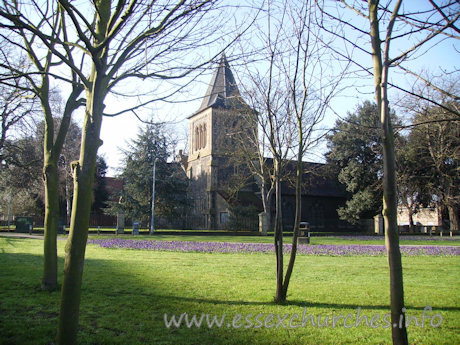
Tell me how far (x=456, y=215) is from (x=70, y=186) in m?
40.7

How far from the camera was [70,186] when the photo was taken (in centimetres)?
4303

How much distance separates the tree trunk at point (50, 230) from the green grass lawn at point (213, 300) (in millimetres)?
315

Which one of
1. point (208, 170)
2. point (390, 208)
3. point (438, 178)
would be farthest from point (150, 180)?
point (390, 208)

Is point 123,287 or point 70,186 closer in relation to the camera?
point 123,287

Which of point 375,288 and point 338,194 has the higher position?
point 338,194

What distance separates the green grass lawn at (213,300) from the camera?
4.64 m

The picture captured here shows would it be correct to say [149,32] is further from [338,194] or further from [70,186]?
[338,194]

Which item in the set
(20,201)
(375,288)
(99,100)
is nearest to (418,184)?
(375,288)

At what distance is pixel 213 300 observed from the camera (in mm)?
6504

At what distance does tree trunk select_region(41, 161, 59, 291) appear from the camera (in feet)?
22.9

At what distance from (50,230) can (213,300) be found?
3253 mm

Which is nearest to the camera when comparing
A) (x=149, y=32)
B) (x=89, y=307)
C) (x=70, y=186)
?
(x=149, y=32)

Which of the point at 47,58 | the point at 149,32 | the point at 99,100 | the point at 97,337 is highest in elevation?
the point at 47,58

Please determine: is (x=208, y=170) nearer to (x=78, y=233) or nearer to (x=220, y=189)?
(x=220, y=189)
